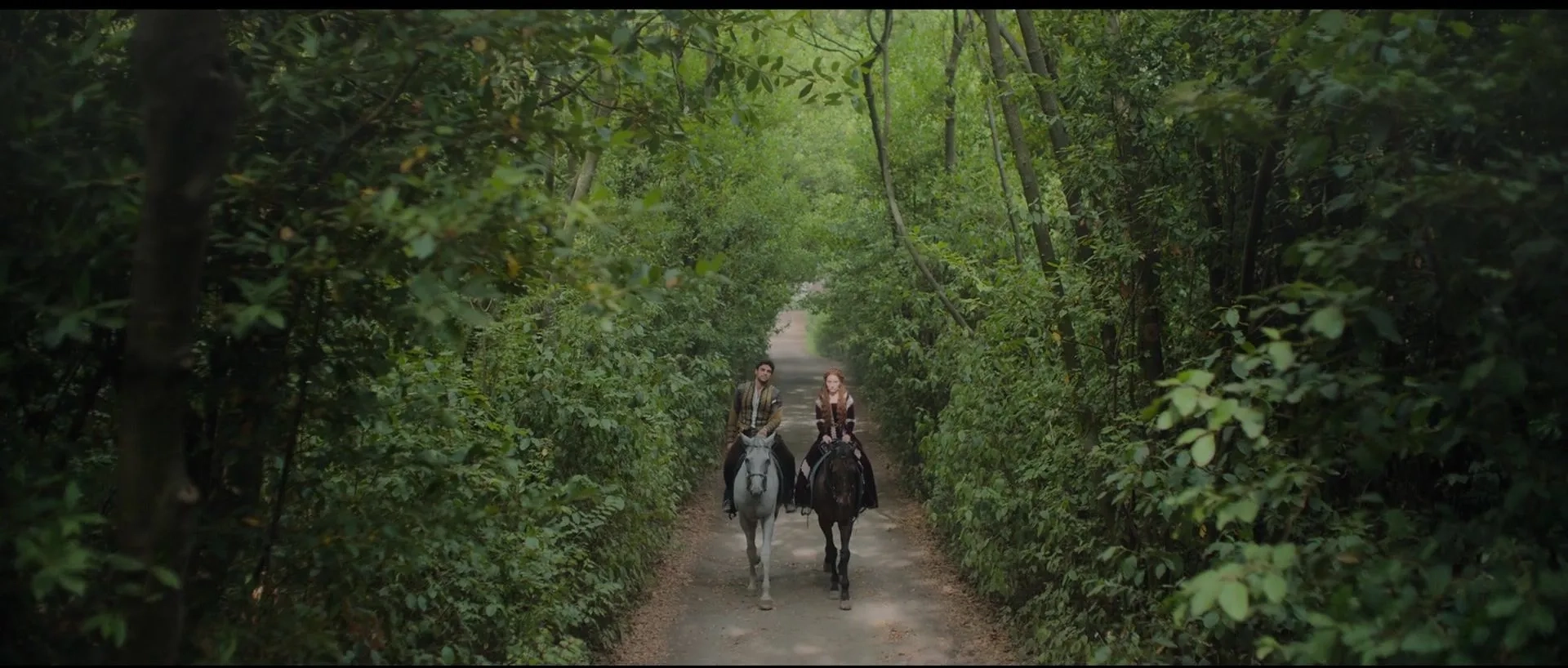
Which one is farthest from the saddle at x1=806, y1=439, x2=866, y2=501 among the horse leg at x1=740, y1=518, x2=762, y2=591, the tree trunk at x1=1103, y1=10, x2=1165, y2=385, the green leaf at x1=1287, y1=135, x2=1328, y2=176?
the green leaf at x1=1287, y1=135, x2=1328, y2=176

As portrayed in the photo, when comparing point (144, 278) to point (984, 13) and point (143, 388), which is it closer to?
point (143, 388)

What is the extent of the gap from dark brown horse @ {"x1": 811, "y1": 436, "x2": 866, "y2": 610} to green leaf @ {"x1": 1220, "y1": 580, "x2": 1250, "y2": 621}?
7762 millimetres

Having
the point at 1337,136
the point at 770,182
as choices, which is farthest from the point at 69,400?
the point at 770,182

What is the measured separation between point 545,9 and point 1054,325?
211 inches

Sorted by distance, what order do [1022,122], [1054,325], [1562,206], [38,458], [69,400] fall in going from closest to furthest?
[1562,206]
[38,458]
[69,400]
[1054,325]
[1022,122]

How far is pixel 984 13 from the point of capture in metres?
10.9

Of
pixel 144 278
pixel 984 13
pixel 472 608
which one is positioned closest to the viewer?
pixel 144 278

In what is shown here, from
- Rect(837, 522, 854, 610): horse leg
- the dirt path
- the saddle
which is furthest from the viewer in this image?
the saddle

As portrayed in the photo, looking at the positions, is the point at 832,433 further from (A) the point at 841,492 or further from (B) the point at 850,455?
(A) the point at 841,492

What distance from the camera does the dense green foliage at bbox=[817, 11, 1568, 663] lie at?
4.86 m

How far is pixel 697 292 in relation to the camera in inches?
270

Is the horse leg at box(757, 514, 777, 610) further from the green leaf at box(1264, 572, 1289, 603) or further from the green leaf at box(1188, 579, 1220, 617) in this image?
the green leaf at box(1264, 572, 1289, 603)

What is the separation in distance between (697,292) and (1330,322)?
349cm

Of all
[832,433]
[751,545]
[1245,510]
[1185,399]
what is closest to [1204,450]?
[1185,399]
